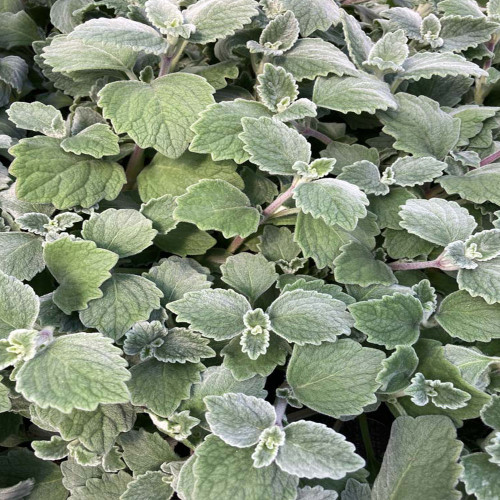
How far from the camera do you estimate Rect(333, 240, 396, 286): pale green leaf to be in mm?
1198

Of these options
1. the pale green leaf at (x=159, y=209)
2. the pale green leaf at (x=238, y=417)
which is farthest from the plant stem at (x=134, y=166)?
the pale green leaf at (x=238, y=417)

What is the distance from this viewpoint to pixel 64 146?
1.29 meters

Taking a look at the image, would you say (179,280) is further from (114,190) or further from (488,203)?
(488,203)

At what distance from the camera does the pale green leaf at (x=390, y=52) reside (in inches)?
57.0

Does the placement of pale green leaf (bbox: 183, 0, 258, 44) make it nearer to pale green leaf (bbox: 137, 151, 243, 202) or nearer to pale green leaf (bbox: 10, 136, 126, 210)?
pale green leaf (bbox: 137, 151, 243, 202)

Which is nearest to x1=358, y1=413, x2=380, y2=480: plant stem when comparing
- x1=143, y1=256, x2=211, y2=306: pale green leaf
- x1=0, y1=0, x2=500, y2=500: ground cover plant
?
x1=0, y1=0, x2=500, y2=500: ground cover plant

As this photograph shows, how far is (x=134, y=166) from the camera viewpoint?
1.52 meters

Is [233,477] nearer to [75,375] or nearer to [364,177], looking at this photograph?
[75,375]

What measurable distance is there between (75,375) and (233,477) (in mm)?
328

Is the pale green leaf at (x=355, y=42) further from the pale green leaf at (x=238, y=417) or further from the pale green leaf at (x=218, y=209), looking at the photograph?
the pale green leaf at (x=238, y=417)

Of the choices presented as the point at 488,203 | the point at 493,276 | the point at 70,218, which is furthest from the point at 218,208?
the point at 488,203

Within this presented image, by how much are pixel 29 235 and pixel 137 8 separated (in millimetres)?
720

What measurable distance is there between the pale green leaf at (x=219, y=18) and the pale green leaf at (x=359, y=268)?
60cm

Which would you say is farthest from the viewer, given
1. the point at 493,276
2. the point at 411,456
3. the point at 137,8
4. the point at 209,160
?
the point at 137,8
